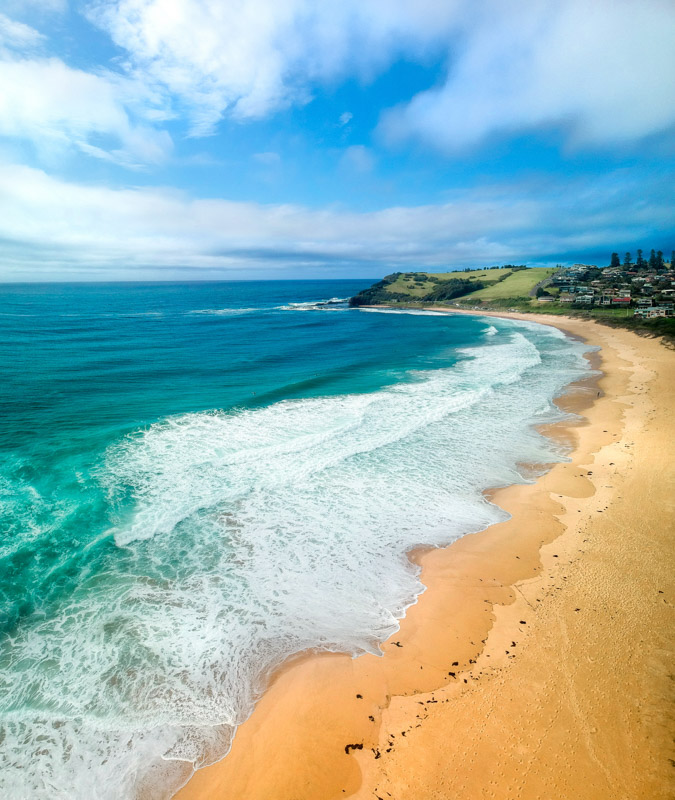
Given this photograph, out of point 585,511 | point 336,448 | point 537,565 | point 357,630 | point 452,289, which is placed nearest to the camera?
point 357,630

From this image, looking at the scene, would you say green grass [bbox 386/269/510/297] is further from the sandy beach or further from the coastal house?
the sandy beach

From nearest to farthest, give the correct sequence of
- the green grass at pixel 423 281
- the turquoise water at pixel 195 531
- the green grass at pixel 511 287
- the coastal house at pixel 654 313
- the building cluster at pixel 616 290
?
the turquoise water at pixel 195 531 → the coastal house at pixel 654 313 → the building cluster at pixel 616 290 → the green grass at pixel 511 287 → the green grass at pixel 423 281

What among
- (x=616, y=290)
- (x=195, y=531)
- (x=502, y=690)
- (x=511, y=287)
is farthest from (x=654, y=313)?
(x=195, y=531)

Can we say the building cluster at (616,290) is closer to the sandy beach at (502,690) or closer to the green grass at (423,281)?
the green grass at (423,281)

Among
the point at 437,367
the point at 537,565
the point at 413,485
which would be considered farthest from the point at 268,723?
the point at 437,367

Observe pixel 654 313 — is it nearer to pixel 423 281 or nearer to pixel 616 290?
pixel 616 290

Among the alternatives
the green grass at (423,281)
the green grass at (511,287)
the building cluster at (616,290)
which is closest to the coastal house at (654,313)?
the building cluster at (616,290)

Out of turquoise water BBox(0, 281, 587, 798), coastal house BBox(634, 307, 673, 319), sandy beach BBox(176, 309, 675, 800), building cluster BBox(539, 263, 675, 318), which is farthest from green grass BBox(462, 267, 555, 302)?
sandy beach BBox(176, 309, 675, 800)

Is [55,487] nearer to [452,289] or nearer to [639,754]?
[639,754]
